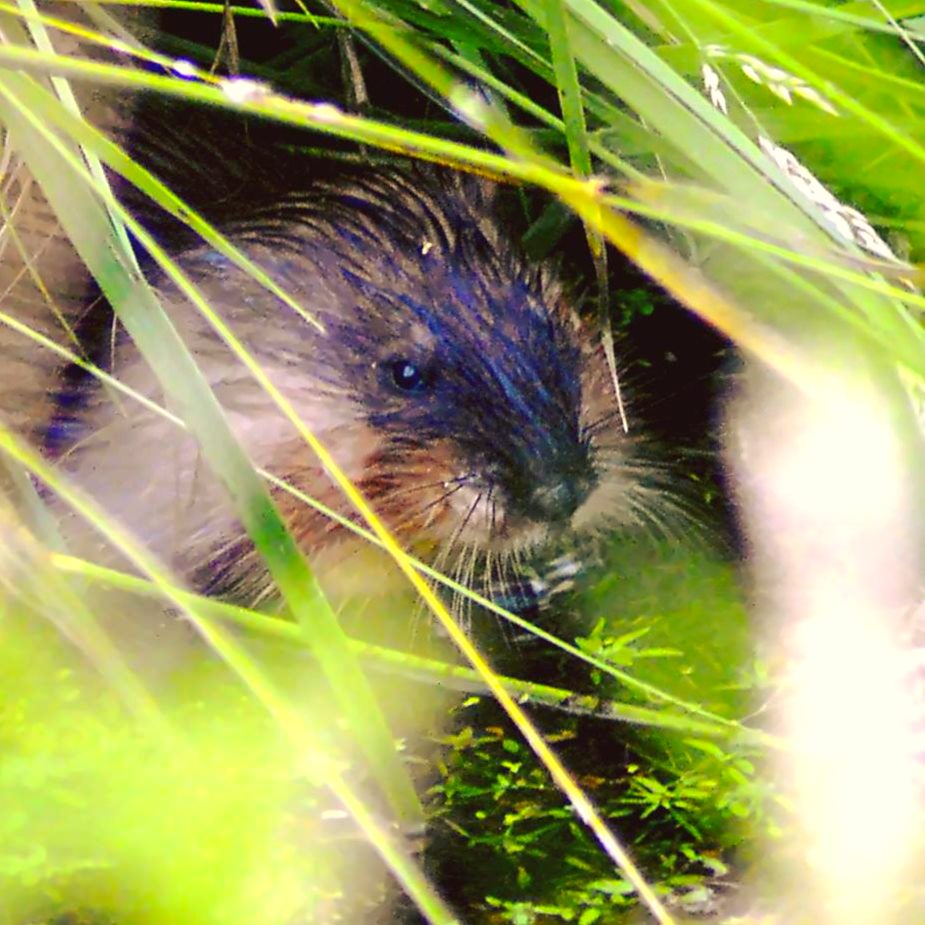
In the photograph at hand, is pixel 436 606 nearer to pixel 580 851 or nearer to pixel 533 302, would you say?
pixel 580 851

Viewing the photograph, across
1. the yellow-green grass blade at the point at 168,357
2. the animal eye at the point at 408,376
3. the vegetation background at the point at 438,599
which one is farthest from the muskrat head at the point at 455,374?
the yellow-green grass blade at the point at 168,357

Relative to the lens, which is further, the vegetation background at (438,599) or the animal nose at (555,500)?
the animal nose at (555,500)

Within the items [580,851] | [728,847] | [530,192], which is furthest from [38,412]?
[728,847]

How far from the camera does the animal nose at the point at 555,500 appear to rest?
4.23 ft

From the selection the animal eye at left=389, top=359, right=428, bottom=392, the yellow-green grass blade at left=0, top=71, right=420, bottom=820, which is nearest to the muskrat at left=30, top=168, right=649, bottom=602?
the animal eye at left=389, top=359, right=428, bottom=392

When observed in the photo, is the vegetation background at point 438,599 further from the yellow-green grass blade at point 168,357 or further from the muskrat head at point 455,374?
the muskrat head at point 455,374

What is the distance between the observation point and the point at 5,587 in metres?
1.05

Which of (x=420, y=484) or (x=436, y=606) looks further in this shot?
(x=420, y=484)

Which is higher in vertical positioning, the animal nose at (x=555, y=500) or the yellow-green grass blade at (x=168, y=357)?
the yellow-green grass blade at (x=168, y=357)

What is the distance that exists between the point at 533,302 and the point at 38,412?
64 cm

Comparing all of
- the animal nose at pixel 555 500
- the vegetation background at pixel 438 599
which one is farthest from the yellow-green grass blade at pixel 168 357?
the animal nose at pixel 555 500

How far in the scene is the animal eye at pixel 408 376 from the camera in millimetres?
1386

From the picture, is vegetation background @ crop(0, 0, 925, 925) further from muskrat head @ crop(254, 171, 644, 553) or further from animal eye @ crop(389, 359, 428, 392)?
animal eye @ crop(389, 359, 428, 392)

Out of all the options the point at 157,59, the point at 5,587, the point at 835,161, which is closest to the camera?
the point at 157,59
